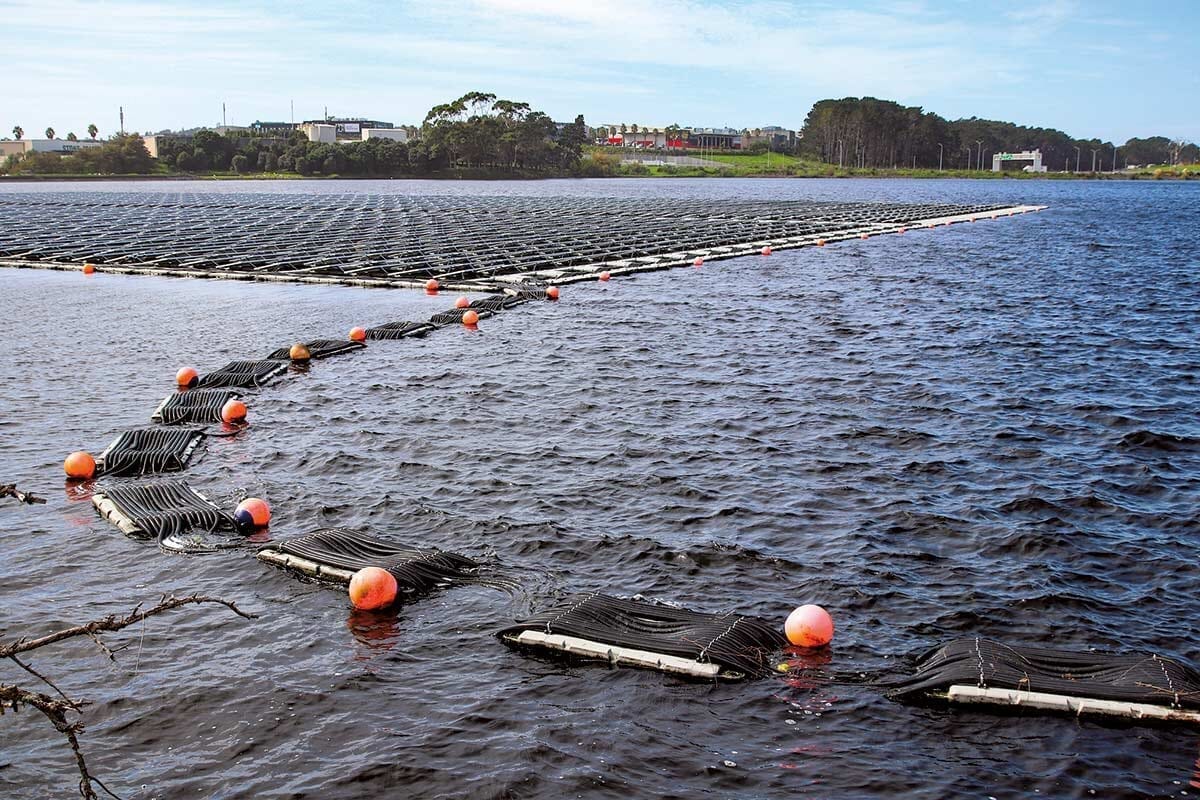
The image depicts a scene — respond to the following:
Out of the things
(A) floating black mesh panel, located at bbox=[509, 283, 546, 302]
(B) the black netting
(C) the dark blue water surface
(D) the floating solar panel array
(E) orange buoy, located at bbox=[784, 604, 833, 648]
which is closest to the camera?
(C) the dark blue water surface

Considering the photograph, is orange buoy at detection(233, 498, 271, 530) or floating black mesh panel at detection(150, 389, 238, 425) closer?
orange buoy at detection(233, 498, 271, 530)

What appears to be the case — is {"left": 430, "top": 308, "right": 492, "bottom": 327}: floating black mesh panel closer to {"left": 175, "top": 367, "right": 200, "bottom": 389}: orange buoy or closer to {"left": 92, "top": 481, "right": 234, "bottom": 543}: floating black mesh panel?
{"left": 175, "top": 367, "right": 200, "bottom": 389}: orange buoy

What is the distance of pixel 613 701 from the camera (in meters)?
11.3

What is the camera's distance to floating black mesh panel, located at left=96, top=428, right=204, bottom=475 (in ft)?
60.1

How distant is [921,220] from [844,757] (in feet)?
278

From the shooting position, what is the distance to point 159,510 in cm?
1606

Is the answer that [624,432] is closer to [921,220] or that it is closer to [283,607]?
[283,607]

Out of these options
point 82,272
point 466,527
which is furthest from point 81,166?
point 466,527

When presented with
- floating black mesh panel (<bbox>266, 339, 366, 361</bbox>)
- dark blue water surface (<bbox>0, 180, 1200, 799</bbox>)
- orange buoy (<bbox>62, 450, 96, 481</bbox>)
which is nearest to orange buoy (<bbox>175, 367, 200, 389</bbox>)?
dark blue water surface (<bbox>0, 180, 1200, 799</bbox>)

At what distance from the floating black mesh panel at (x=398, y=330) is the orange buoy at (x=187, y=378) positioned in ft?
23.5

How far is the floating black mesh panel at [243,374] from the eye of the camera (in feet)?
81.6

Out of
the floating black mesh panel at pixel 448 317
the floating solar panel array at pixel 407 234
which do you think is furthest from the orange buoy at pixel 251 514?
the floating solar panel array at pixel 407 234

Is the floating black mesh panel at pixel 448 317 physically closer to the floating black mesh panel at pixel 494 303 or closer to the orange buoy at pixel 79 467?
the floating black mesh panel at pixel 494 303

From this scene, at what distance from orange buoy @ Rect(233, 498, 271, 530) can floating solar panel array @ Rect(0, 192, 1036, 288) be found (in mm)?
28569
